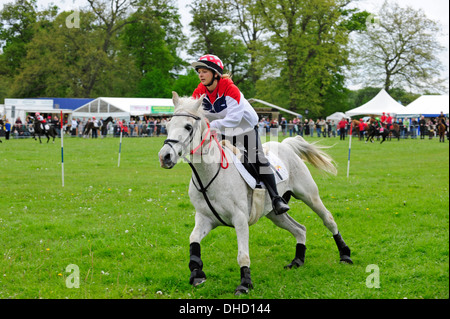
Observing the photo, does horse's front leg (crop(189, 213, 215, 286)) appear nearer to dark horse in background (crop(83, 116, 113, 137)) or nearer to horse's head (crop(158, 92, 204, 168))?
Answer: horse's head (crop(158, 92, 204, 168))

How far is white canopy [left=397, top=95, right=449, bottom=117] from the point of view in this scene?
4572 cm

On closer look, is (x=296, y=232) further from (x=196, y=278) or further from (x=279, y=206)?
(x=196, y=278)

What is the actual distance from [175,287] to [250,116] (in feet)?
8.09

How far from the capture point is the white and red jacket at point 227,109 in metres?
5.85

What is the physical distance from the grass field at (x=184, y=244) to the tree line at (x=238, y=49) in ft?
143

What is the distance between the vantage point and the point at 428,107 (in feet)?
153

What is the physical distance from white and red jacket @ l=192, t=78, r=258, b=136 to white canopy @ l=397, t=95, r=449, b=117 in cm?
4405

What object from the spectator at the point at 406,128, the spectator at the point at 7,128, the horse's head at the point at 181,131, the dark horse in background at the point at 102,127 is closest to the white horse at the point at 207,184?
the horse's head at the point at 181,131

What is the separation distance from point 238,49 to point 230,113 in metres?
66.0

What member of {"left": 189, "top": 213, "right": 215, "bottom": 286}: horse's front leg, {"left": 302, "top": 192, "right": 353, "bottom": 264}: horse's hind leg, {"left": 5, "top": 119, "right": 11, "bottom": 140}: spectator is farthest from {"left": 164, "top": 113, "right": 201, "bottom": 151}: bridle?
{"left": 5, "top": 119, "right": 11, "bottom": 140}: spectator

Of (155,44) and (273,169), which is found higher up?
(155,44)

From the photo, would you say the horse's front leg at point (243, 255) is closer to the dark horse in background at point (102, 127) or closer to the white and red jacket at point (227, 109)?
the white and red jacket at point (227, 109)

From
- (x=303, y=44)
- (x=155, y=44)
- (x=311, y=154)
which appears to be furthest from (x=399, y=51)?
(x=311, y=154)

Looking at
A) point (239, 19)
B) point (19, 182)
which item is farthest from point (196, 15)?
point (19, 182)
